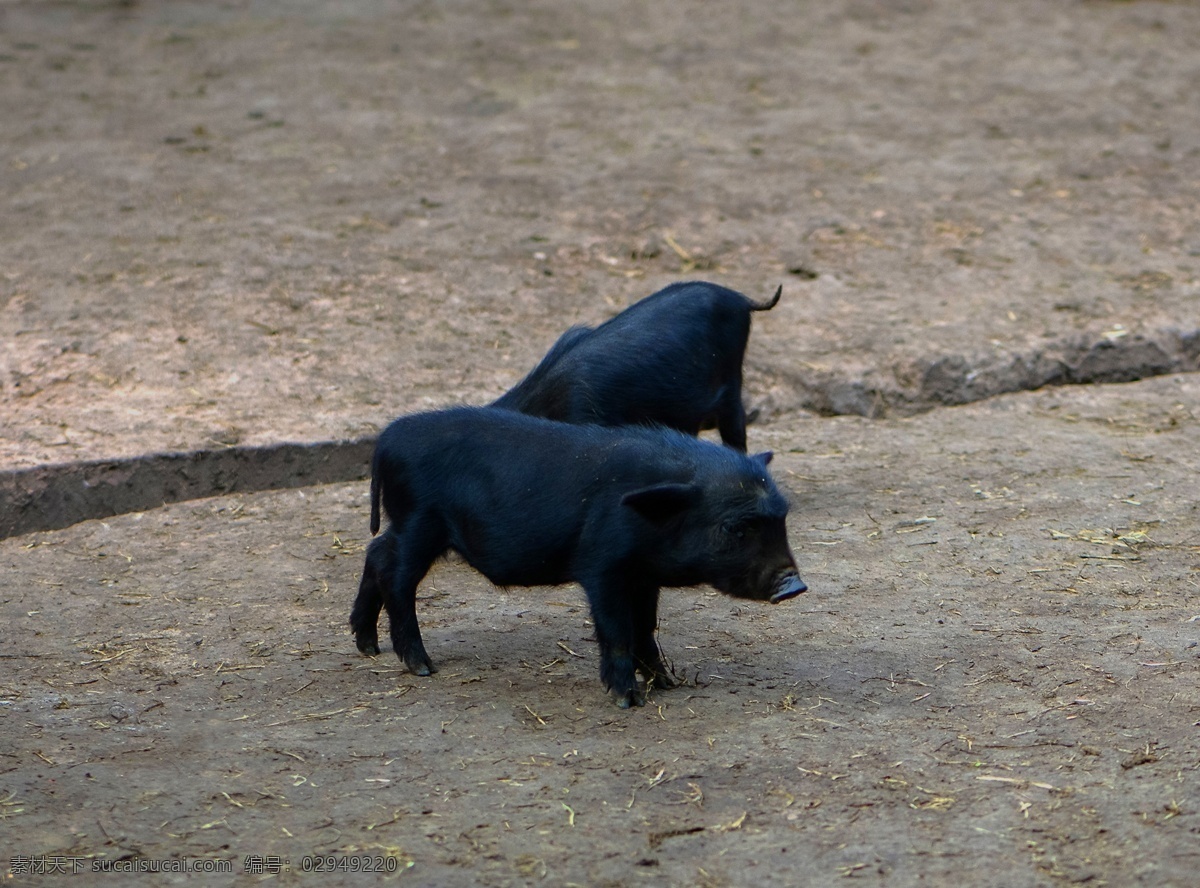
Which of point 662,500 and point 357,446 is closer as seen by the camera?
point 662,500

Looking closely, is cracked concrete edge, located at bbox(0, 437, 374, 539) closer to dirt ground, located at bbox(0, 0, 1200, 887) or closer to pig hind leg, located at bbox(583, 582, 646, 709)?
dirt ground, located at bbox(0, 0, 1200, 887)

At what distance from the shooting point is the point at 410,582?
188 inches

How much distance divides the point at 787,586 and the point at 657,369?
5.59 ft

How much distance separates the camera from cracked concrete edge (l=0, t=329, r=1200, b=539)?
628 cm

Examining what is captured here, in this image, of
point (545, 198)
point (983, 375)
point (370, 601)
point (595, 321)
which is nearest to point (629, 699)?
point (370, 601)

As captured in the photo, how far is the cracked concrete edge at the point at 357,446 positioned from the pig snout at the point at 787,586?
2.82m

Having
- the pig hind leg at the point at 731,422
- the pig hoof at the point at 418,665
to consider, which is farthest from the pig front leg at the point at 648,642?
the pig hind leg at the point at 731,422

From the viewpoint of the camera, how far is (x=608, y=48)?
11.8 m

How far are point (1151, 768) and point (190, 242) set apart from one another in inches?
248

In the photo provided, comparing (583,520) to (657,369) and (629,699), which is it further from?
(657,369)

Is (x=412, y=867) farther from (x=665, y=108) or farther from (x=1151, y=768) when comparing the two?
(x=665, y=108)

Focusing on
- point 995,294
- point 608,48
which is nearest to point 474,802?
point 995,294

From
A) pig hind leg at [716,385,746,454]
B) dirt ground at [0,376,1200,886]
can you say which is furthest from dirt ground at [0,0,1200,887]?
pig hind leg at [716,385,746,454]

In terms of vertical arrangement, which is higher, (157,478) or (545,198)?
(545,198)
